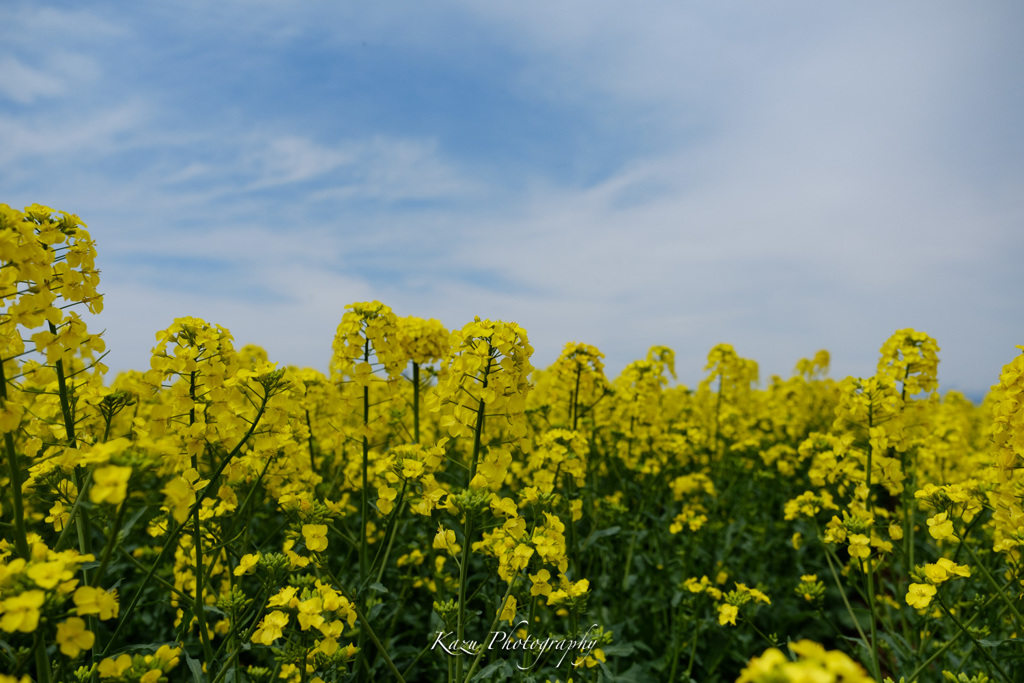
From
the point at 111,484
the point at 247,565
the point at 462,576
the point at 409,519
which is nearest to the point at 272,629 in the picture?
the point at 247,565

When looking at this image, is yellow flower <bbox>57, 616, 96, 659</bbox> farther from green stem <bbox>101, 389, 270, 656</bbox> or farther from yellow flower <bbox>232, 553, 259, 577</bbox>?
yellow flower <bbox>232, 553, 259, 577</bbox>

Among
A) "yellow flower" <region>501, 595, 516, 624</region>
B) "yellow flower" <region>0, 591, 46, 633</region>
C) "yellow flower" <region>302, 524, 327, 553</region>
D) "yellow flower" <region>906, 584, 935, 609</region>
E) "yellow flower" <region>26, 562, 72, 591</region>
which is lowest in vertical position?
"yellow flower" <region>501, 595, 516, 624</region>

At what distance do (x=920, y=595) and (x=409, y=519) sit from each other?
3233mm

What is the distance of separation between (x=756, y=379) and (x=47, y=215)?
12299 mm

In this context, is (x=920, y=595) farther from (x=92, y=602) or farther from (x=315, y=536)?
(x=92, y=602)

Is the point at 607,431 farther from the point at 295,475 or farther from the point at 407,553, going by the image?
the point at 295,475

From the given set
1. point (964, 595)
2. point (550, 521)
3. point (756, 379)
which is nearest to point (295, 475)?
point (550, 521)

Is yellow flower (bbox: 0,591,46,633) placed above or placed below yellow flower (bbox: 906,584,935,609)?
above

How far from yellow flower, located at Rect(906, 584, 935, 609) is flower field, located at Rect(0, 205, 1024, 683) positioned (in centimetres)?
1

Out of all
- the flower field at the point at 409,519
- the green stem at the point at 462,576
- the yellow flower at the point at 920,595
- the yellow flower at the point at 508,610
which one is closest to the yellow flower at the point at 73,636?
the flower field at the point at 409,519

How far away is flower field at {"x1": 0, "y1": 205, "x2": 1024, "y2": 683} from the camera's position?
2.15m

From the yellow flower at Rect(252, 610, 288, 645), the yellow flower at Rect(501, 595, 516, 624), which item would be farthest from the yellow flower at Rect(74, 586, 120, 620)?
the yellow flower at Rect(501, 595, 516, 624)

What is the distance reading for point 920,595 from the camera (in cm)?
306

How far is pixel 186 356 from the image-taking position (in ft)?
9.11
